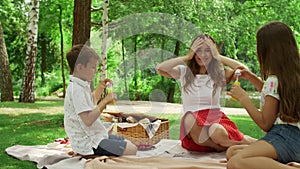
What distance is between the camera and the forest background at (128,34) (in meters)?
3.11

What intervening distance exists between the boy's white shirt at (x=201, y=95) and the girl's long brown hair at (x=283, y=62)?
898 millimetres

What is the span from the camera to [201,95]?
12.2ft

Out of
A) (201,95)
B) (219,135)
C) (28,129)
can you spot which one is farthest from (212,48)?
(28,129)

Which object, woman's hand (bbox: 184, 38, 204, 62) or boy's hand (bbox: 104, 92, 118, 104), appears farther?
woman's hand (bbox: 184, 38, 204, 62)

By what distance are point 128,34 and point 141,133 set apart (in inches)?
39.6

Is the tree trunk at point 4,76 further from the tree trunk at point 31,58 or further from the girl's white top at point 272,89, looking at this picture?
the girl's white top at point 272,89

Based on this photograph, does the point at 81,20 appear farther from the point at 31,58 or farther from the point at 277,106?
the point at 31,58

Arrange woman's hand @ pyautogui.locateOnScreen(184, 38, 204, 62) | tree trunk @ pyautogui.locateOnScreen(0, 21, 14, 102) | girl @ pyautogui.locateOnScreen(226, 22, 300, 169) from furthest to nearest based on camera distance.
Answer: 1. tree trunk @ pyautogui.locateOnScreen(0, 21, 14, 102)
2. woman's hand @ pyautogui.locateOnScreen(184, 38, 204, 62)
3. girl @ pyautogui.locateOnScreen(226, 22, 300, 169)

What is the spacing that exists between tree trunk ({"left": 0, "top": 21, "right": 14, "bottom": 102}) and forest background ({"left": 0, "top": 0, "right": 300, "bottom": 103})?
22mm

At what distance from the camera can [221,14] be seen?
12.3 meters

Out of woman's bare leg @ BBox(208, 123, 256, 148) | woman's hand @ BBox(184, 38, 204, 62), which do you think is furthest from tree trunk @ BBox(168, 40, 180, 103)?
woman's bare leg @ BBox(208, 123, 256, 148)

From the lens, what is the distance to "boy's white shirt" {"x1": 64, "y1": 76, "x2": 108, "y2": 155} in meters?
3.19

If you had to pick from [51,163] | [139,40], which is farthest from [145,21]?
[51,163]

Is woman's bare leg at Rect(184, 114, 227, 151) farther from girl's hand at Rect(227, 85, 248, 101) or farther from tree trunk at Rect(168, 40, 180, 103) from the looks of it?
girl's hand at Rect(227, 85, 248, 101)
